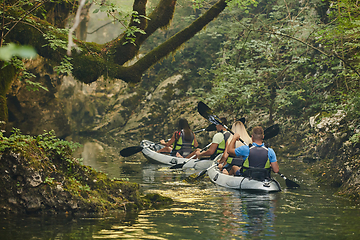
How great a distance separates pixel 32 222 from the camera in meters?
5.10

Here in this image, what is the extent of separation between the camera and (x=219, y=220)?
5621 millimetres

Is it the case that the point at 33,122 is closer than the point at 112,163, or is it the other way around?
the point at 112,163

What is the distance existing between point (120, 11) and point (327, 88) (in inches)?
476

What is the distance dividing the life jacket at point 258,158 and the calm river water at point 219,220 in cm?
63

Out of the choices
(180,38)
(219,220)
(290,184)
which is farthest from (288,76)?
(219,220)

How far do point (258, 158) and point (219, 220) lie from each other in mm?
2557

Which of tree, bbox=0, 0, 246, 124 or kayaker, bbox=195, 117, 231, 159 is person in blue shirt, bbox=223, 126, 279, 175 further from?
tree, bbox=0, 0, 246, 124

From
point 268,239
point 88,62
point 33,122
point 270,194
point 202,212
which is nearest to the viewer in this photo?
point 268,239

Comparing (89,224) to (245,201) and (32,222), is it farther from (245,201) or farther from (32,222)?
(245,201)

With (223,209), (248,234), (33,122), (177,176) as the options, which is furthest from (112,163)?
(248,234)

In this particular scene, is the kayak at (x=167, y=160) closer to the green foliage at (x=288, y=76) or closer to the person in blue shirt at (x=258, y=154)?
the person in blue shirt at (x=258, y=154)

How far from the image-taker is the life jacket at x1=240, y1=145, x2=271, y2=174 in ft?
25.3

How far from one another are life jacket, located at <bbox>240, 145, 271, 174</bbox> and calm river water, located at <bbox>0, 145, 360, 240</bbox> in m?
0.63

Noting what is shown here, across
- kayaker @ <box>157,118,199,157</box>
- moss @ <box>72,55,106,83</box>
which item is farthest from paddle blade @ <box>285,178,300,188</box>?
moss @ <box>72,55,106,83</box>
